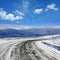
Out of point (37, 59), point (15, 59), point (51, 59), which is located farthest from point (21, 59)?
point (51, 59)

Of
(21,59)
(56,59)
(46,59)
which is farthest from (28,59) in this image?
(56,59)

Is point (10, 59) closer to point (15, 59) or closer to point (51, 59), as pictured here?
point (15, 59)

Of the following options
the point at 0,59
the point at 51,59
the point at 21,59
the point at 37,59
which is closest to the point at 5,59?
the point at 0,59

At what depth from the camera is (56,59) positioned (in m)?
11.2

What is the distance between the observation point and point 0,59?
11297 millimetres

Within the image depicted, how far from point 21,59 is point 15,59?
17.9 inches

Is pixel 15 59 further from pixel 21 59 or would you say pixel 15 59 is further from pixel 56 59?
pixel 56 59

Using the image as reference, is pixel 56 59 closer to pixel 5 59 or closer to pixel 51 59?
pixel 51 59

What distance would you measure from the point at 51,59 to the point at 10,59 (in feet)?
9.98

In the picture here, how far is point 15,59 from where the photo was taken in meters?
11.3

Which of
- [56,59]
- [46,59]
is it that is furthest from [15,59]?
[56,59]

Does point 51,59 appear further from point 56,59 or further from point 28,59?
point 28,59

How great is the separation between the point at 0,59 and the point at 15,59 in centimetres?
111

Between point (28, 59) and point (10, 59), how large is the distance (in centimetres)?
136
